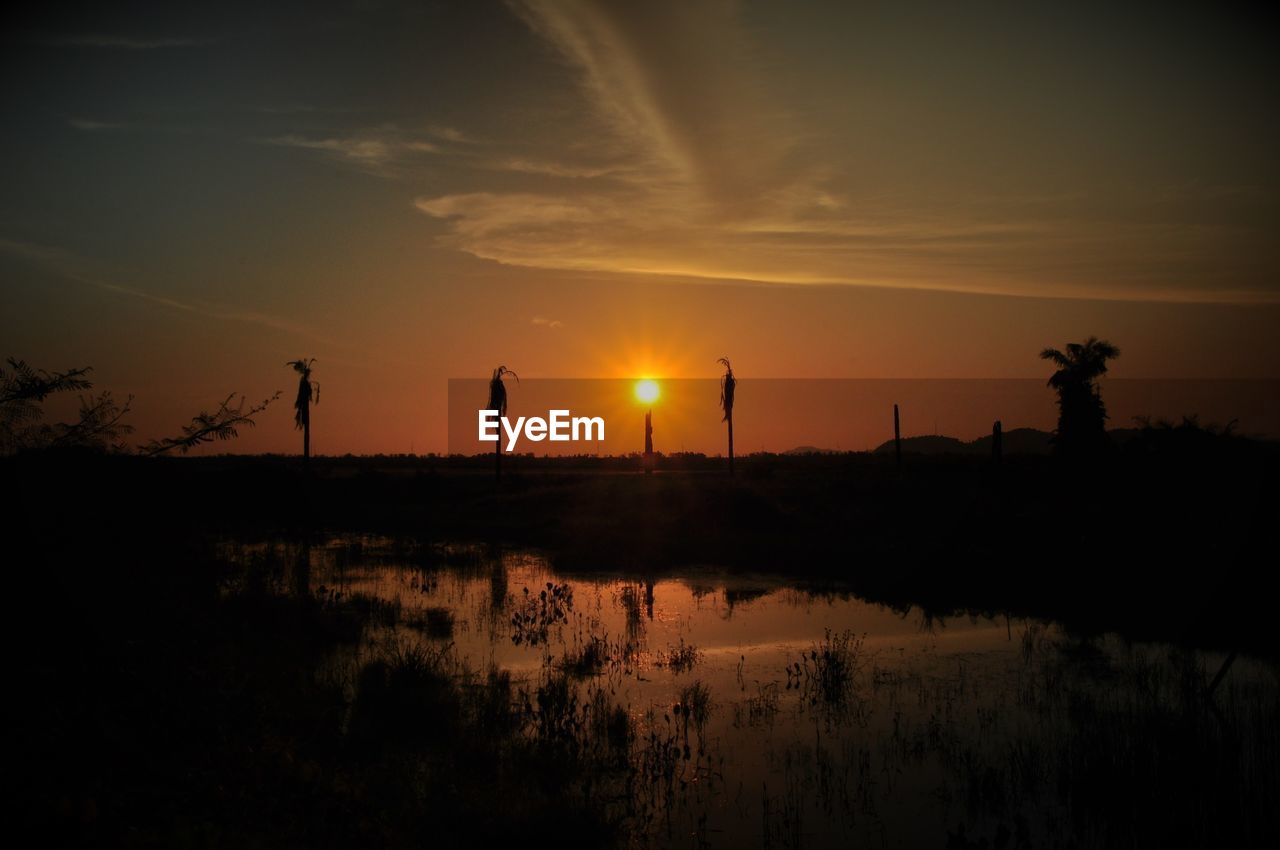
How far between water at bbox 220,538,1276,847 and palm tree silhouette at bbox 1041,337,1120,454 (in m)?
24.6

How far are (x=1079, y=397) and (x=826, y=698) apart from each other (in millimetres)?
34715

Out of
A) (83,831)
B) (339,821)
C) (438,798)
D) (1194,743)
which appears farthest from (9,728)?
(1194,743)

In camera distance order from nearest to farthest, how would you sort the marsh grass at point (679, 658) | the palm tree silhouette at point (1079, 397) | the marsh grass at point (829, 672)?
the marsh grass at point (829, 672) < the marsh grass at point (679, 658) < the palm tree silhouette at point (1079, 397)

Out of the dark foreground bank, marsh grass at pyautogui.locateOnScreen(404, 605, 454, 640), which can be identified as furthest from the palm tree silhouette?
marsh grass at pyautogui.locateOnScreen(404, 605, 454, 640)

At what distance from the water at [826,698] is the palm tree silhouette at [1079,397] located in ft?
80.6

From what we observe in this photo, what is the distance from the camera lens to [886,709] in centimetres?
1188

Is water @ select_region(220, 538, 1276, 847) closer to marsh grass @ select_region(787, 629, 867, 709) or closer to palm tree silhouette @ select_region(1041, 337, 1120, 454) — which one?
marsh grass @ select_region(787, 629, 867, 709)

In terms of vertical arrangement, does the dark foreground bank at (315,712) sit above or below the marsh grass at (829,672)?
above

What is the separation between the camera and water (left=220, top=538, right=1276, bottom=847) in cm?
855

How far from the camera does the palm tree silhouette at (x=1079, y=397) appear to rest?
4009cm

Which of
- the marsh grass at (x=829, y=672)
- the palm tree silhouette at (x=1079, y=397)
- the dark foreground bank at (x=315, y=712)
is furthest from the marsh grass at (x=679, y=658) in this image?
the palm tree silhouette at (x=1079, y=397)

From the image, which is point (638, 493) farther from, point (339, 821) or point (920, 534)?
point (339, 821)

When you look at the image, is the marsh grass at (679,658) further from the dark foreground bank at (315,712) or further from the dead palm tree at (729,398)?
the dead palm tree at (729,398)

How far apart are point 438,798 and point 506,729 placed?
2.44 m
